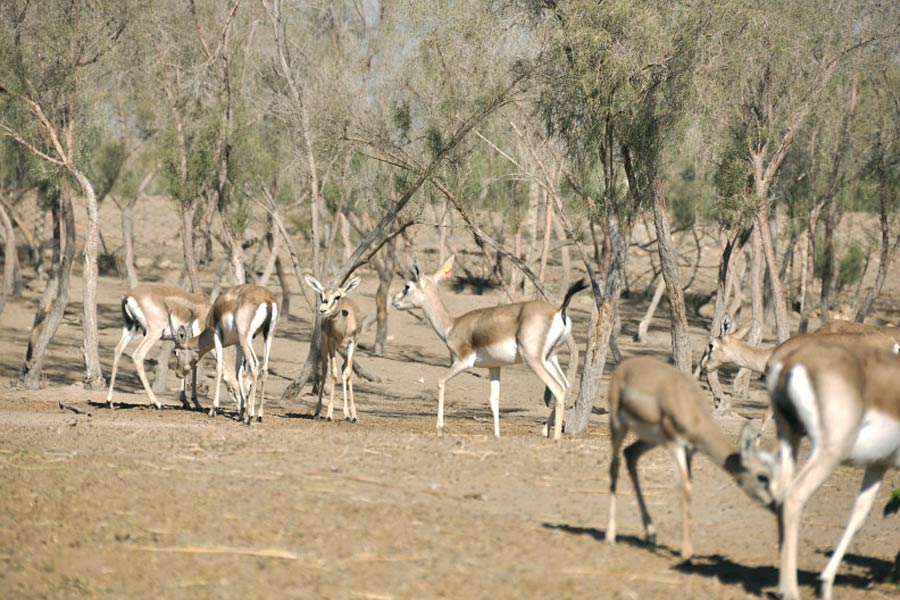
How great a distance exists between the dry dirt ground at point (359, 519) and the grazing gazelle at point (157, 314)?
8.60ft

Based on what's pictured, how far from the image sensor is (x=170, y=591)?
6.54 metres

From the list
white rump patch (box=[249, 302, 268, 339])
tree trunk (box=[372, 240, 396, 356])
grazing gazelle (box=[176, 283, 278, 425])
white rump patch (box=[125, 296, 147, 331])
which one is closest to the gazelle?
grazing gazelle (box=[176, 283, 278, 425])

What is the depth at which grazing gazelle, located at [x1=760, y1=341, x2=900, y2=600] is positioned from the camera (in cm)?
724

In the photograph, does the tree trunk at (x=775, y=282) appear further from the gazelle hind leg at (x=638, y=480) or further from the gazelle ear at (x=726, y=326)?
the gazelle hind leg at (x=638, y=480)

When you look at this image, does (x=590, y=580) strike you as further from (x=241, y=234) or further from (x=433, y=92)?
(x=241, y=234)

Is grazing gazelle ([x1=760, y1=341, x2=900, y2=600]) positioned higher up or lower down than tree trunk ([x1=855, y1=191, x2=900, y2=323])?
lower down

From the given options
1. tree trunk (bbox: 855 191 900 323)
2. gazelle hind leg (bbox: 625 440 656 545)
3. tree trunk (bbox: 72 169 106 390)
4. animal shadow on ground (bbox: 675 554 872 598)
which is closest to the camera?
animal shadow on ground (bbox: 675 554 872 598)

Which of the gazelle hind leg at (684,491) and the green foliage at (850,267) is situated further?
the green foliage at (850,267)

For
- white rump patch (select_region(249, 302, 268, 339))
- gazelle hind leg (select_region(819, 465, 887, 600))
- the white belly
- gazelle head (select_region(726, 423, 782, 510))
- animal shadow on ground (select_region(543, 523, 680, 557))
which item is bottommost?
animal shadow on ground (select_region(543, 523, 680, 557))

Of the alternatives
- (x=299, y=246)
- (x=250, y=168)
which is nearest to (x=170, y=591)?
(x=250, y=168)

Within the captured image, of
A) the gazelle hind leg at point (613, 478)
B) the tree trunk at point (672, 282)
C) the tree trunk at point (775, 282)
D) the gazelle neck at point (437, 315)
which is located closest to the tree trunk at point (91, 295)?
the gazelle neck at point (437, 315)

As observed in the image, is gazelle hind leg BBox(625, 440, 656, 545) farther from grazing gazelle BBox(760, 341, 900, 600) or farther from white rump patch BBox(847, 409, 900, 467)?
white rump patch BBox(847, 409, 900, 467)

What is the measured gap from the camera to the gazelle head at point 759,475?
285 inches

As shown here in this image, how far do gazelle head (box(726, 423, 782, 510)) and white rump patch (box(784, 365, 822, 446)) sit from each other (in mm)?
296
